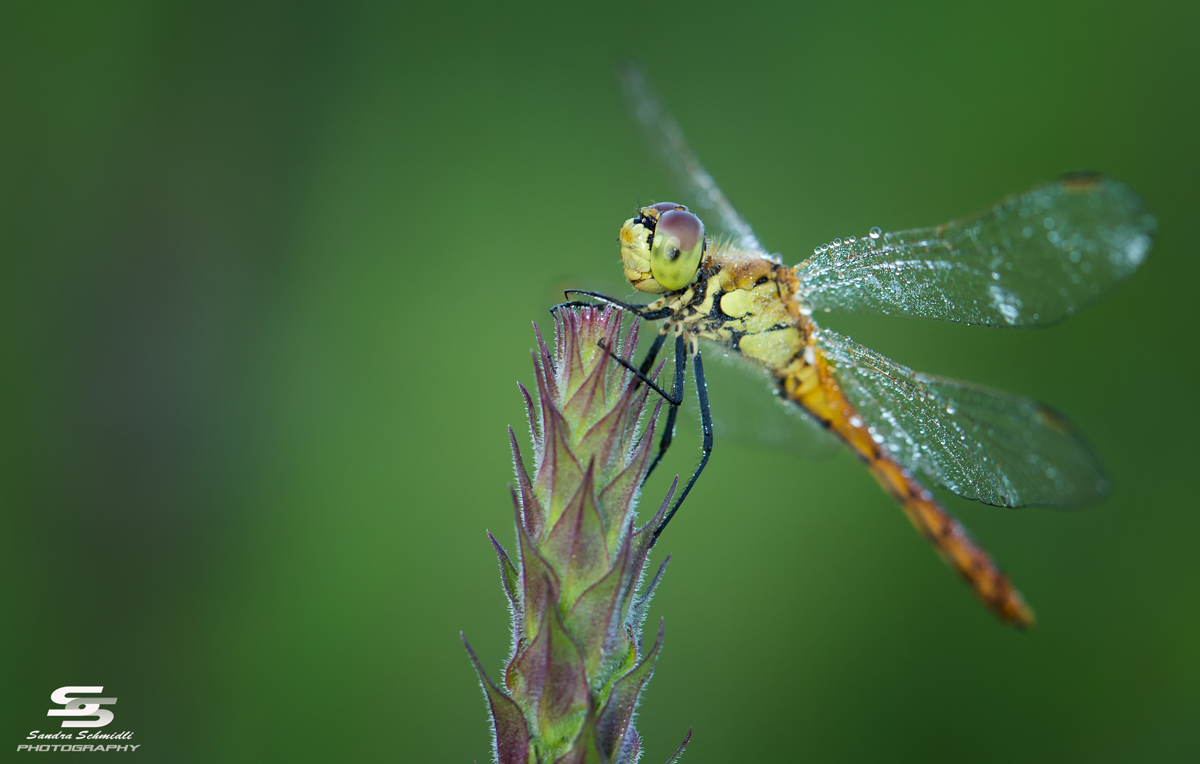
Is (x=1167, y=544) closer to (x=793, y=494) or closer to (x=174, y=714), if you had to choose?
(x=793, y=494)

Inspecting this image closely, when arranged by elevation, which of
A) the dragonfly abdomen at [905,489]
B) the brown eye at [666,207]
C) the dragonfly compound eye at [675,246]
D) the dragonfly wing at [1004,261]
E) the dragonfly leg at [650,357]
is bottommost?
the dragonfly abdomen at [905,489]

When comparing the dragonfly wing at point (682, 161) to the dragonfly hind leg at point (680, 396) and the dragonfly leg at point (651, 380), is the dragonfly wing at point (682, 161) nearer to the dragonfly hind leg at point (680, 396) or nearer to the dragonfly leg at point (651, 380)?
the dragonfly hind leg at point (680, 396)

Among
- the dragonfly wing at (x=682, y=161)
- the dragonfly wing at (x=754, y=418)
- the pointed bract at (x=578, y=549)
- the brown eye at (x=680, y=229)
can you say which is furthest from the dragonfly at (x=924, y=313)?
the pointed bract at (x=578, y=549)

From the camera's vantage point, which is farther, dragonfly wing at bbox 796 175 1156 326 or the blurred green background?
the blurred green background

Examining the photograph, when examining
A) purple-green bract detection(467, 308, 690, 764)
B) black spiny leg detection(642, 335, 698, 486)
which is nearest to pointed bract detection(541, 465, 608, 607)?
purple-green bract detection(467, 308, 690, 764)

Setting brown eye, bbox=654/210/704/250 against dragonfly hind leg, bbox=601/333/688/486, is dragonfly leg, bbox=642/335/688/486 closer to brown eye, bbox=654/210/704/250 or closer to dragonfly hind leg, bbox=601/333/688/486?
dragonfly hind leg, bbox=601/333/688/486

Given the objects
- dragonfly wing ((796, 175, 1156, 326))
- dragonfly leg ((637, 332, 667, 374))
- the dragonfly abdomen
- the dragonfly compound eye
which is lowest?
the dragonfly abdomen

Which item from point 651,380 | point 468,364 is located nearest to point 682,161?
point 651,380
